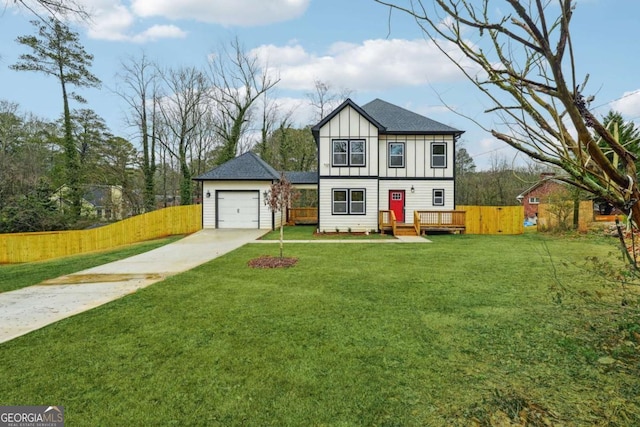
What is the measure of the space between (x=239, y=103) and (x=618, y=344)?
28552 mm

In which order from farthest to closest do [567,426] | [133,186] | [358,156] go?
[133,186]
[358,156]
[567,426]

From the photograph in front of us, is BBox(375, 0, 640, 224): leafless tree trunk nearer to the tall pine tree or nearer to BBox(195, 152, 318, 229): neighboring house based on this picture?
BBox(195, 152, 318, 229): neighboring house

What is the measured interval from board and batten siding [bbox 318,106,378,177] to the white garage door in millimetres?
4375

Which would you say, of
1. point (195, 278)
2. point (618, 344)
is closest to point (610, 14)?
point (618, 344)

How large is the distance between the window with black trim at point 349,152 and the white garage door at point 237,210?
197 inches

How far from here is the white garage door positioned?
1805 cm

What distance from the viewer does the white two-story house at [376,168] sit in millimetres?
16734

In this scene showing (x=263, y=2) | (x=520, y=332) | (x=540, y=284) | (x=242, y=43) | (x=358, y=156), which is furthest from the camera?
(x=242, y=43)

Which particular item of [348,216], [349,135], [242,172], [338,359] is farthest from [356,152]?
[338,359]

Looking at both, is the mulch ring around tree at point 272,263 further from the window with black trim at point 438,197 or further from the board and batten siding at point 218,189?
the window with black trim at point 438,197

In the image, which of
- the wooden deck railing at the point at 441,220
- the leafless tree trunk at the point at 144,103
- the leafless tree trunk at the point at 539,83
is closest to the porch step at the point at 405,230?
the wooden deck railing at the point at 441,220

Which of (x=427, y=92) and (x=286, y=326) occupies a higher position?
(x=427, y=92)

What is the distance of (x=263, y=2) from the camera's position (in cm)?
948

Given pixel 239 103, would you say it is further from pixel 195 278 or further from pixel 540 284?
pixel 540 284
